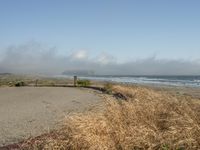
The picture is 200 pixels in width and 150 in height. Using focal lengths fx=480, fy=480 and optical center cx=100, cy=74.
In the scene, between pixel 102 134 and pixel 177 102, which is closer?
pixel 102 134

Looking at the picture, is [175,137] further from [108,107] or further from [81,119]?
[108,107]

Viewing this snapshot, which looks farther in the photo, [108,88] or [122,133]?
[108,88]

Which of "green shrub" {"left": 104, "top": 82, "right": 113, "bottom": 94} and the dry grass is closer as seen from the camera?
the dry grass

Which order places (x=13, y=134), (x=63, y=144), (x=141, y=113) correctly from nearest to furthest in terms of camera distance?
(x=63, y=144) < (x=141, y=113) < (x=13, y=134)

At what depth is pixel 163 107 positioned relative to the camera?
11.9m

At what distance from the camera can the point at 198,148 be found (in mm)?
8086

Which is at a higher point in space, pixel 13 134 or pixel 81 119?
pixel 81 119

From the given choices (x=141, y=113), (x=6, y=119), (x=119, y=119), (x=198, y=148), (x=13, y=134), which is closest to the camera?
(x=198, y=148)

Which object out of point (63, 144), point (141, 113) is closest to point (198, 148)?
point (63, 144)

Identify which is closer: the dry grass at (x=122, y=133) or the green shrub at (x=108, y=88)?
the dry grass at (x=122, y=133)

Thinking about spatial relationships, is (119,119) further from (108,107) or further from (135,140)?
(135,140)

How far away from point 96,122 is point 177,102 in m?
3.36

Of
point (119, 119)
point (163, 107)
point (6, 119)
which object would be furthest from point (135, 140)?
point (6, 119)

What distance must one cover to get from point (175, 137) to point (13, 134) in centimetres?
611
